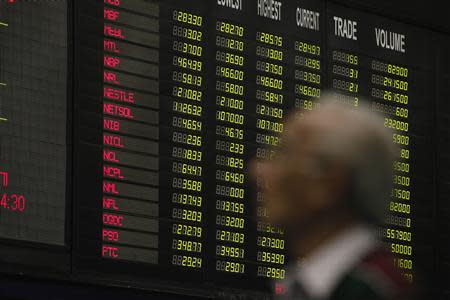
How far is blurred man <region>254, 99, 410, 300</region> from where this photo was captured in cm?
237

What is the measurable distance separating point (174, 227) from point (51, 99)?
1.03 m

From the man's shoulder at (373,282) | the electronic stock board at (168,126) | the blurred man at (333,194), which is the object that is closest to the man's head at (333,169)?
the blurred man at (333,194)

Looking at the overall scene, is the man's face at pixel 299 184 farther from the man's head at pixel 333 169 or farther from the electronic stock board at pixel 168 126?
the electronic stock board at pixel 168 126

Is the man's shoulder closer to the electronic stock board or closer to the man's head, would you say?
the man's head

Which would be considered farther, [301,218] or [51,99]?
[51,99]

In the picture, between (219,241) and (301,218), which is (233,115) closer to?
A: (219,241)

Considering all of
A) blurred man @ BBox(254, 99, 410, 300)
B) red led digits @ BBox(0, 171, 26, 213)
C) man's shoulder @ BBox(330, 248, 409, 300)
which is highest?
red led digits @ BBox(0, 171, 26, 213)

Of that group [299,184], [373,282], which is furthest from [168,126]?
[373,282]

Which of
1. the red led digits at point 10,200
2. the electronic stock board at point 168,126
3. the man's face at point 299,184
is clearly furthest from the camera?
the electronic stock board at point 168,126

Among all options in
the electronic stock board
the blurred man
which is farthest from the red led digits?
the blurred man

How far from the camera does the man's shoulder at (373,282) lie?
233 cm

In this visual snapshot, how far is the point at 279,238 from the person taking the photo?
809cm

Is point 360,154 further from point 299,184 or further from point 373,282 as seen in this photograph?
point 373,282

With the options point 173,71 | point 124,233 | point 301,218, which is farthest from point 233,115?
point 301,218
